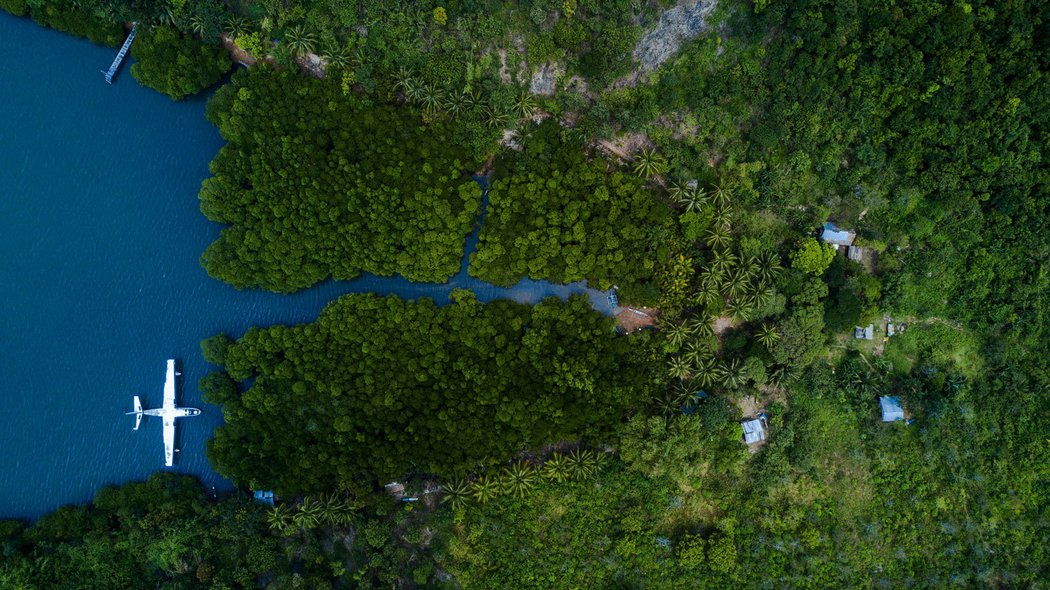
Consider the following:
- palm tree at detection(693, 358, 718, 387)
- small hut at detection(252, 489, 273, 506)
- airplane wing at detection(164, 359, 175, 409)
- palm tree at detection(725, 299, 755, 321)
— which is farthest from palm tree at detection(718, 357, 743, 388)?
airplane wing at detection(164, 359, 175, 409)

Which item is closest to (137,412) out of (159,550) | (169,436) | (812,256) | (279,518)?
(169,436)

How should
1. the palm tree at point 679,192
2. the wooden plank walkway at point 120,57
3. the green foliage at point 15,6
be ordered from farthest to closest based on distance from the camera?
the wooden plank walkway at point 120,57, the green foliage at point 15,6, the palm tree at point 679,192

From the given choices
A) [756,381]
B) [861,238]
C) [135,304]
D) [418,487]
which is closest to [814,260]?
[861,238]

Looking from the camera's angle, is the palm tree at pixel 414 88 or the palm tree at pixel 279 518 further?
the palm tree at pixel 414 88

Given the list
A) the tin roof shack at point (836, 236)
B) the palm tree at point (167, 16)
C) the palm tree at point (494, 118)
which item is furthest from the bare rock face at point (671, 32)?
the palm tree at point (167, 16)

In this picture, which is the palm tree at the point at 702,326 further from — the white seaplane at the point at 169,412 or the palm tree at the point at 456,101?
the white seaplane at the point at 169,412
